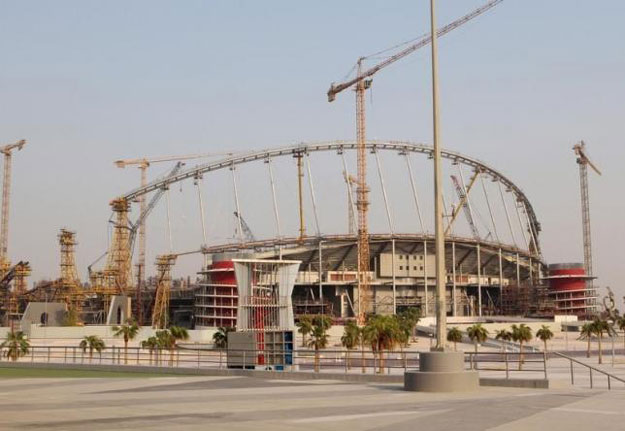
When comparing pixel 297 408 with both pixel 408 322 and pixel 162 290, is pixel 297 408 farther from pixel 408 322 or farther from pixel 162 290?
pixel 162 290

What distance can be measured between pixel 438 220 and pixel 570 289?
179m

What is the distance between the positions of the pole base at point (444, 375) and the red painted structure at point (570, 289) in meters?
176

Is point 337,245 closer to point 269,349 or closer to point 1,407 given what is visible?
point 269,349

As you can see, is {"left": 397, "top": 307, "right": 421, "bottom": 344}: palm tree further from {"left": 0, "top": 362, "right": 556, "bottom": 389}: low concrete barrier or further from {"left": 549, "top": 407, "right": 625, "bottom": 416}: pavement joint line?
{"left": 549, "top": 407, "right": 625, "bottom": 416}: pavement joint line

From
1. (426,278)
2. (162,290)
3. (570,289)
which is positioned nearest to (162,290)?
(162,290)

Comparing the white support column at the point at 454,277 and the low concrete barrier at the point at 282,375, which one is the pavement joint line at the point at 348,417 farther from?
the white support column at the point at 454,277

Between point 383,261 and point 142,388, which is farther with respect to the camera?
point 383,261

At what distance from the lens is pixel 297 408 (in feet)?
65.4

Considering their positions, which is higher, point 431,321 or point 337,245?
point 337,245

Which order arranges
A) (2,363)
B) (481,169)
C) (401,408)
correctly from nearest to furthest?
(401,408), (2,363), (481,169)

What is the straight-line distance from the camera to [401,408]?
19.7m

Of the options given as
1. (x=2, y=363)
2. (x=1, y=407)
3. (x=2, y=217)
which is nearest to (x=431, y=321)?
(x=2, y=217)

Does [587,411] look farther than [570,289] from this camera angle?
No

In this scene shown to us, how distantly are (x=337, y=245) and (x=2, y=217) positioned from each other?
81.4 metres
